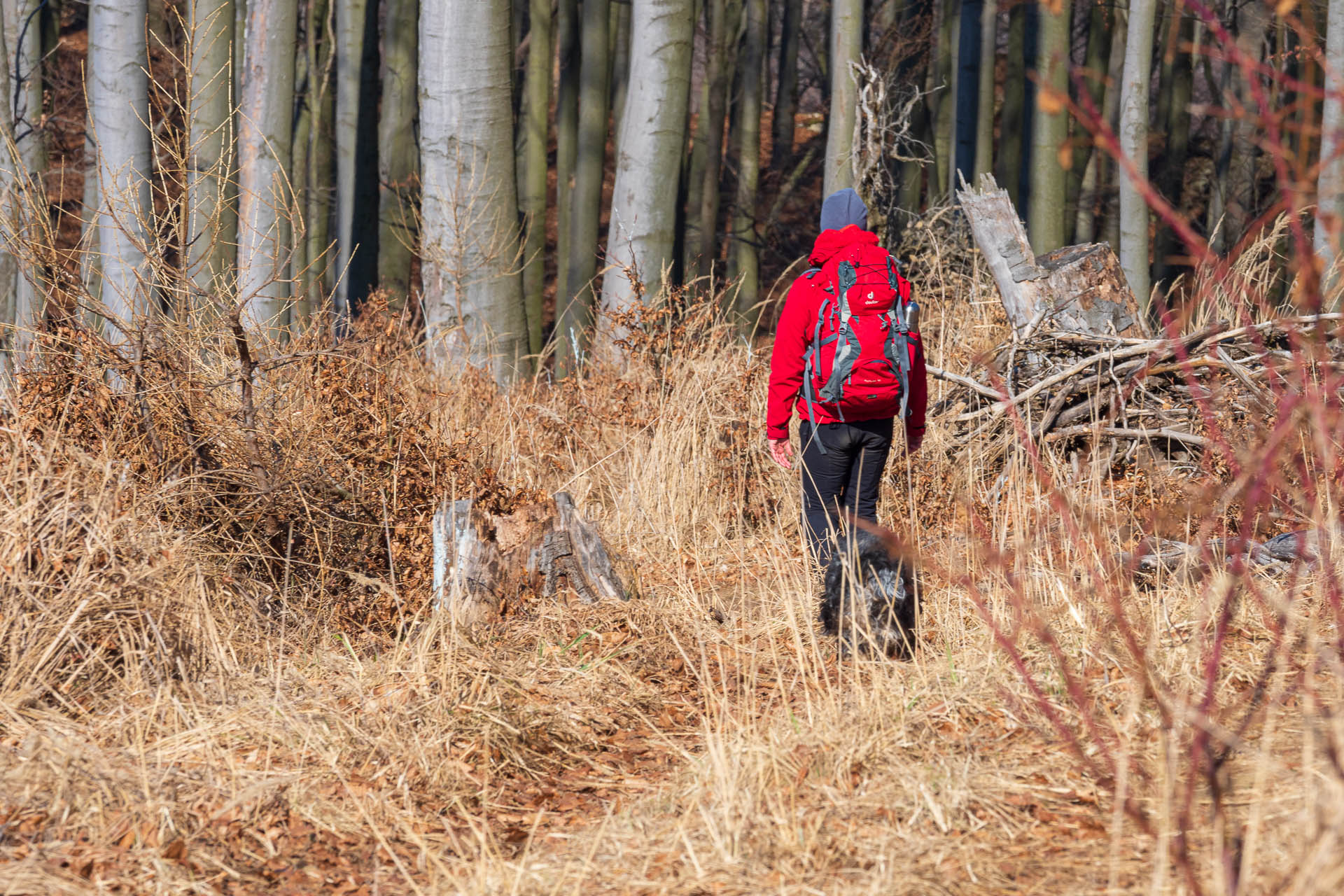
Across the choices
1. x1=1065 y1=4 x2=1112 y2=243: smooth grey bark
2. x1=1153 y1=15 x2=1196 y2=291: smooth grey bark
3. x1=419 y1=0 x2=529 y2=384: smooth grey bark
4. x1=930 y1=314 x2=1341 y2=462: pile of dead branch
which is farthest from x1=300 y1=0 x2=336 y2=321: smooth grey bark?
x1=1153 y1=15 x2=1196 y2=291: smooth grey bark

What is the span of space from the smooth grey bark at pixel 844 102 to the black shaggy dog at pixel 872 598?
6.46 m

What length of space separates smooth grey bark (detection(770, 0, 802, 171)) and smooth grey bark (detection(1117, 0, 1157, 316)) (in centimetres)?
991

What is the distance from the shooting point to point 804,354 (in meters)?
4.55

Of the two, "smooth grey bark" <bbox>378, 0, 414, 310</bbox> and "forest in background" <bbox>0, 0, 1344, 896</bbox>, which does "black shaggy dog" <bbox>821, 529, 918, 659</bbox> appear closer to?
"forest in background" <bbox>0, 0, 1344, 896</bbox>

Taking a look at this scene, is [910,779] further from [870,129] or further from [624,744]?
[870,129]

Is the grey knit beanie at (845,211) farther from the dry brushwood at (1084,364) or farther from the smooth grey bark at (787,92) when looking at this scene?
the smooth grey bark at (787,92)

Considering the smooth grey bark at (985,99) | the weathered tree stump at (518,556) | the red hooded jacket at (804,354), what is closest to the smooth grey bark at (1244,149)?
the smooth grey bark at (985,99)

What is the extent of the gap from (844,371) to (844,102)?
6579mm

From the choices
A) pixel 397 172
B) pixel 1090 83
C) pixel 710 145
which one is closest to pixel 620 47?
pixel 710 145

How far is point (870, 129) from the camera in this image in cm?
973

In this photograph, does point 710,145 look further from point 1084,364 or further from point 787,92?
point 1084,364

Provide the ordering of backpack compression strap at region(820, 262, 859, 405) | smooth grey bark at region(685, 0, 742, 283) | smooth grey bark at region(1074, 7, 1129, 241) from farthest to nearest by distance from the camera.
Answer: smooth grey bark at region(1074, 7, 1129, 241) < smooth grey bark at region(685, 0, 742, 283) < backpack compression strap at region(820, 262, 859, 405)

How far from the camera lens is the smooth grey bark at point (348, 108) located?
529 inches

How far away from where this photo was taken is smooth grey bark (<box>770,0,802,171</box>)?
20375 millimetres
